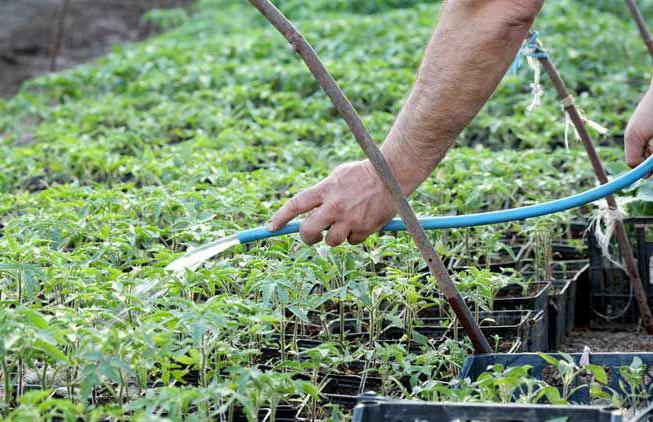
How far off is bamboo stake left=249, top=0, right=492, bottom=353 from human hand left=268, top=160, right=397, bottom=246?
Answer: 0.30ft

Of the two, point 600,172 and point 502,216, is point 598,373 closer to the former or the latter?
point 502,216

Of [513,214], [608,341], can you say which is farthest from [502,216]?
[608,341]

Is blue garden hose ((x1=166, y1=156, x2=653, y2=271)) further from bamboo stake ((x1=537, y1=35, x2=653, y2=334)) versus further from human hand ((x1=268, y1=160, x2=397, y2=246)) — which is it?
bamboo stake ((x1=537, y1=35, x2=653, y2=334))

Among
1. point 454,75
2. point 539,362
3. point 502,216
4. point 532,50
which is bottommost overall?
point 539,362

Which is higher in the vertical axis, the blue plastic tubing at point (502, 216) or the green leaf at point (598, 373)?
the blue plastic tubing at point (502, 216)

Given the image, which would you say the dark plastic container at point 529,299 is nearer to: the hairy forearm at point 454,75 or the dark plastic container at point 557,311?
the dark plastic container at point 557,311

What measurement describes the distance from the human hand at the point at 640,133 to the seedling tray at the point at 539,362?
0.67 metres

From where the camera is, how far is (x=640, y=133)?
2666 mm

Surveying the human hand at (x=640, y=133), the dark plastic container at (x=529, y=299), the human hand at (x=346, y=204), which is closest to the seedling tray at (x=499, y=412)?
the human hand at (x=346, y=204)

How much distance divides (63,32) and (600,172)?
970 centimetres

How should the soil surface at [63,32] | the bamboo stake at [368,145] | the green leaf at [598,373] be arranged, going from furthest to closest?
1. the soil surface at [63,32]
2. the bamboo stake at [368,145]
3. the green leaf at [598,373]

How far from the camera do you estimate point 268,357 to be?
2.85 m

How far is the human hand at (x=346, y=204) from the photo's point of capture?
2.44m

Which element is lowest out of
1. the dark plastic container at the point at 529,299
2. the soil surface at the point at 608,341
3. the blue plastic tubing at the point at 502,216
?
the soil surface at the point at 608,341
